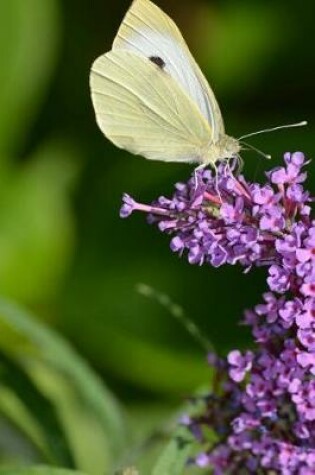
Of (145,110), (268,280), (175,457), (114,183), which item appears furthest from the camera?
(114,183)

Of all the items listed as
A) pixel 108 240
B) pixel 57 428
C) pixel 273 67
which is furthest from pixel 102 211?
pixel 57 428

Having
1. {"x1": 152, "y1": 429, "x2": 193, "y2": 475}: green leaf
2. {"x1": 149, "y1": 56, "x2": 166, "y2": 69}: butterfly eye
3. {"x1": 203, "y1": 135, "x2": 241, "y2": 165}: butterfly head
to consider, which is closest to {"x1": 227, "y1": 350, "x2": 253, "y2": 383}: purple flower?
{"x1": 152, "y1": 429, "x2": 193, "y2": 475}: green leaf

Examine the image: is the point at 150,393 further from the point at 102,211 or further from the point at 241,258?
the point at 241,258

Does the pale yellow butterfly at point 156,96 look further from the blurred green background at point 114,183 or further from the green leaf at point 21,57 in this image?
the green leaf at point 21,57

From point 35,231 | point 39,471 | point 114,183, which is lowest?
point 35,231

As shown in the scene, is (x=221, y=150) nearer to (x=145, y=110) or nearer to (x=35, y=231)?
(x=145, y=110)

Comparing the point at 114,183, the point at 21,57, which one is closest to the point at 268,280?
the point at 114,183

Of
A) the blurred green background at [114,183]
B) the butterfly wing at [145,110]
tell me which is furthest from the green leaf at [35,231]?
the butterfly wing at [145,110]
